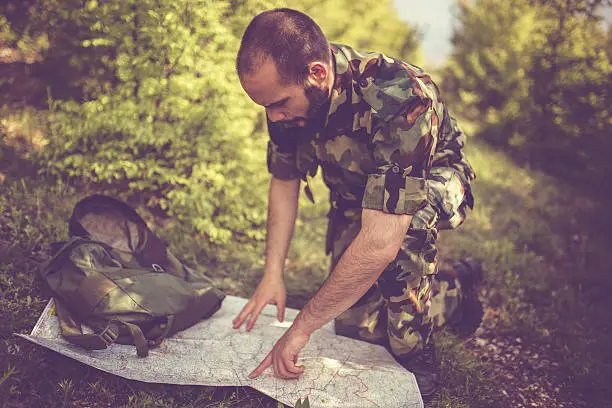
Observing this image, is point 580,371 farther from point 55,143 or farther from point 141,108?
point 55,143

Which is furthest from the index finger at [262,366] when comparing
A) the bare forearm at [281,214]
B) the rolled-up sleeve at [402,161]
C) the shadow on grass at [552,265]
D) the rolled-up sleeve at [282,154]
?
the shadow on grass at [552,265]

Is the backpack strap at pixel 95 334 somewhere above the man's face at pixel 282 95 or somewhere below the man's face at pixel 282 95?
below

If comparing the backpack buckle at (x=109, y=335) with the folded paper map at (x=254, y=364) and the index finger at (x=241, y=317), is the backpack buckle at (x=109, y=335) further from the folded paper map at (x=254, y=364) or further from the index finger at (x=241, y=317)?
the index finger at (x=241, y=317)

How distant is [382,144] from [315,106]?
34cm

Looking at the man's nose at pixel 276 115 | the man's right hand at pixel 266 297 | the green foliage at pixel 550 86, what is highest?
the green foliage at pixel 550 86

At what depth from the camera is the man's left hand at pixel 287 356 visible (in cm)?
192

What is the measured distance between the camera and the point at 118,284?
202 centimetres

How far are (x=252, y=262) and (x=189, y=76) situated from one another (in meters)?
1.35

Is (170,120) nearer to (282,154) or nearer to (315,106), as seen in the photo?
(282,154)

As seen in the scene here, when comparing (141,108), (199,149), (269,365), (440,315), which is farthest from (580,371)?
(141,108)

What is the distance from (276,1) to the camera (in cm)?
322

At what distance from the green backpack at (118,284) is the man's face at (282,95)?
99 cm

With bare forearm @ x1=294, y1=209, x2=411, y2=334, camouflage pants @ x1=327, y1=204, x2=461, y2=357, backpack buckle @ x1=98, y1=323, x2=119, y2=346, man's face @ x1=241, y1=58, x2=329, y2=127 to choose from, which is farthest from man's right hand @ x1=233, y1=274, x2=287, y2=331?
man's face @ x1=241, y1=58, x2=329, y2=127

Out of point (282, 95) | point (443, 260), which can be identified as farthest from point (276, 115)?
point (443, 260)
